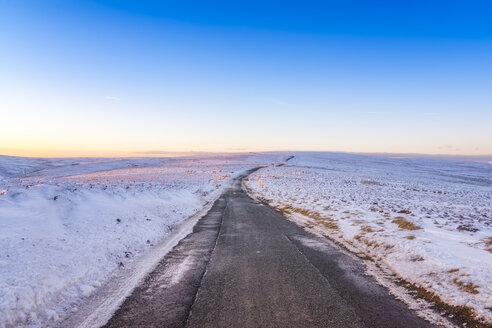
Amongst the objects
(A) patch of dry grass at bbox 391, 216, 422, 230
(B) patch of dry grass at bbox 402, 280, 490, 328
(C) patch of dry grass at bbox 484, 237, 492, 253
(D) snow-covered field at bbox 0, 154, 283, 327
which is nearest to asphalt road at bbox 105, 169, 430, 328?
(B) patch of dry grass at bbox 402, 280, 490, 328

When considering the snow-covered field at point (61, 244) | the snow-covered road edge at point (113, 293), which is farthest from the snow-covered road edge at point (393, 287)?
the snow-covered field at point (61, 244)

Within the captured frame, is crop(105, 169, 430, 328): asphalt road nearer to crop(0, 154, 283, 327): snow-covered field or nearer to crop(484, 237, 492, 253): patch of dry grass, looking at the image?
crop(0, 154, 283, 327): snow-covered field

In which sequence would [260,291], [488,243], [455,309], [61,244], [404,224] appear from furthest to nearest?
[404,224] < [488,243] < [61,244] < [260,291] < [455,309]

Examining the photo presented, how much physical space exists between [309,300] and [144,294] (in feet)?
10.6

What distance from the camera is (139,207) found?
13695mm

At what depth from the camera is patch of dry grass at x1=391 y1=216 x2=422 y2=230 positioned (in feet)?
34.1

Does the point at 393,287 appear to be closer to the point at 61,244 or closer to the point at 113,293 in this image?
the point at 113,293

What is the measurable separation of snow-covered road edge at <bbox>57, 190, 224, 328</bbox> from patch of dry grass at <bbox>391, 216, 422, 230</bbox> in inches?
351

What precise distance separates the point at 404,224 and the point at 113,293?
1074cm

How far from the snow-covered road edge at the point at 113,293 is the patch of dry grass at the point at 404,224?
29.2 feet

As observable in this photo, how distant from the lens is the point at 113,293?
548 centimetres

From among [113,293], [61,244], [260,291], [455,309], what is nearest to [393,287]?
[455,309]

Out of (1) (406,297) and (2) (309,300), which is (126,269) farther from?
(1) (406,297)

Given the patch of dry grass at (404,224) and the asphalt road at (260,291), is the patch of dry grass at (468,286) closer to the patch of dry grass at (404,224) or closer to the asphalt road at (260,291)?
the asphalt road at (260,291)
